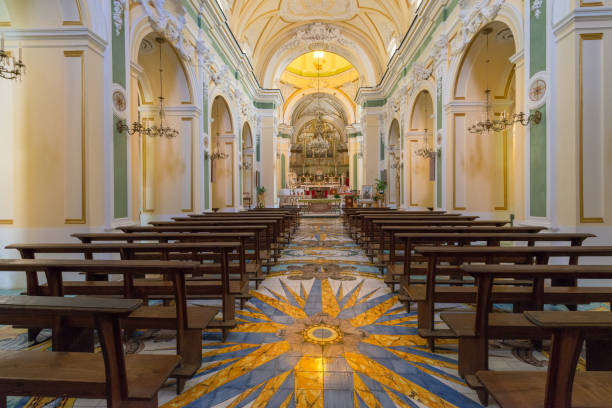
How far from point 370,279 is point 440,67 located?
6.53m

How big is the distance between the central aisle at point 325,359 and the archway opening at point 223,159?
8067mm

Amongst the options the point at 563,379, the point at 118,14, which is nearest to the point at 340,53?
the point at 118,14

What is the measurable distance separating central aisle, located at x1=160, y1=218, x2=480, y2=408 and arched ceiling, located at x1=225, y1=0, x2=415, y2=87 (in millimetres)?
11325

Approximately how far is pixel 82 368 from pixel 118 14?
5434 mm

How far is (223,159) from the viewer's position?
11.9 m

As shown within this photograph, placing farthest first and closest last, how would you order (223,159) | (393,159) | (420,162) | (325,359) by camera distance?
(393,159)
(223,159)
(420,162)
(325,359)

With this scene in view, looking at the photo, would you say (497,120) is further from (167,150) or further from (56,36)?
(56,36)

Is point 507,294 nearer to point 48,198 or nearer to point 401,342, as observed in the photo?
point 401,342

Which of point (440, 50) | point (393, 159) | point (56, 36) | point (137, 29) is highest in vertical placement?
point (440, 50)

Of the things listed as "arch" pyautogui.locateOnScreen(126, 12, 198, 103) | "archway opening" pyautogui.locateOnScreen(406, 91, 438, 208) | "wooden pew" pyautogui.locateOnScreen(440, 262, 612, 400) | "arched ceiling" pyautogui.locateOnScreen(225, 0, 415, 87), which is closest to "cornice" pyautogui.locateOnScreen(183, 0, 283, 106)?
"arched ceiling" pyautogui.locateOnScreen(225, 0, 415, 87)

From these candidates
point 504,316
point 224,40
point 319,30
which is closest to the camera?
point 504,316

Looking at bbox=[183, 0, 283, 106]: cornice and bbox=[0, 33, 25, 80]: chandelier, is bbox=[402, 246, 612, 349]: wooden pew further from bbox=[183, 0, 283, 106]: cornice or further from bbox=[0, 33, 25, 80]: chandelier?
bbox=[183, 0, 283, 106]: cornice

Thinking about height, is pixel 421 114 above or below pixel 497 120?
above

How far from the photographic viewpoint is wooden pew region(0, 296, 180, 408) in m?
1.27
